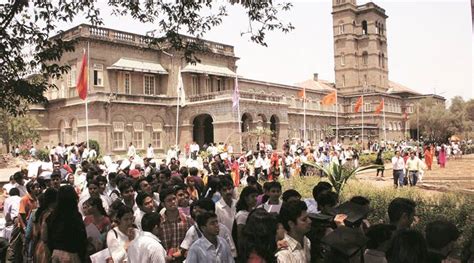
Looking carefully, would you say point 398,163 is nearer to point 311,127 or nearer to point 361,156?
point 361,156

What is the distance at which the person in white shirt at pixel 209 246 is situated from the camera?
389 cm

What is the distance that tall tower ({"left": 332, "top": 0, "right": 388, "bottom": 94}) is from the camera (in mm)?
66500

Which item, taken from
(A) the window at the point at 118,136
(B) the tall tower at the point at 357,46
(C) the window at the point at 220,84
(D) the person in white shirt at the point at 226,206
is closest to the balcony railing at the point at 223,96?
(C) the window at the point at 220,84

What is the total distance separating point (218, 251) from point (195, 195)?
3970 millimetres

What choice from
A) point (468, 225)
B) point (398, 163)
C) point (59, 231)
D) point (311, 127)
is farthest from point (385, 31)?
point (59, 231)

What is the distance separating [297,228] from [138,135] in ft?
97.3

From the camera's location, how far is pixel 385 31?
2813 inches

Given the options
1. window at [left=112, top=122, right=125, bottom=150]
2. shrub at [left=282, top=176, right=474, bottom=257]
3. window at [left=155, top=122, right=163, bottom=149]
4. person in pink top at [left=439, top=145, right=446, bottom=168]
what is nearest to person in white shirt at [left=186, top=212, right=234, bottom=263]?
shrub at [left=282, top=176, right=474, bottom=257]

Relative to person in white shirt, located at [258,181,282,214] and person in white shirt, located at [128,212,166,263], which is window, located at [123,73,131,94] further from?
person in white shirt, located at [128,212,166,263]

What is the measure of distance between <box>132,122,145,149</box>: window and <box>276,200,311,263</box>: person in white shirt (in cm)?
2921

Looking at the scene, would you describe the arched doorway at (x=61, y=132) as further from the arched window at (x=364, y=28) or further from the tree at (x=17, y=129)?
the arched window at (x=364, y=28)

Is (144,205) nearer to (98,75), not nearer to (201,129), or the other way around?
(98,75)

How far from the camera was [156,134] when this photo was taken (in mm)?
33719

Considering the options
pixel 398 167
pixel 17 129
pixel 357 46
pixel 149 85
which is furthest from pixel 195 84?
pixel 357 46
